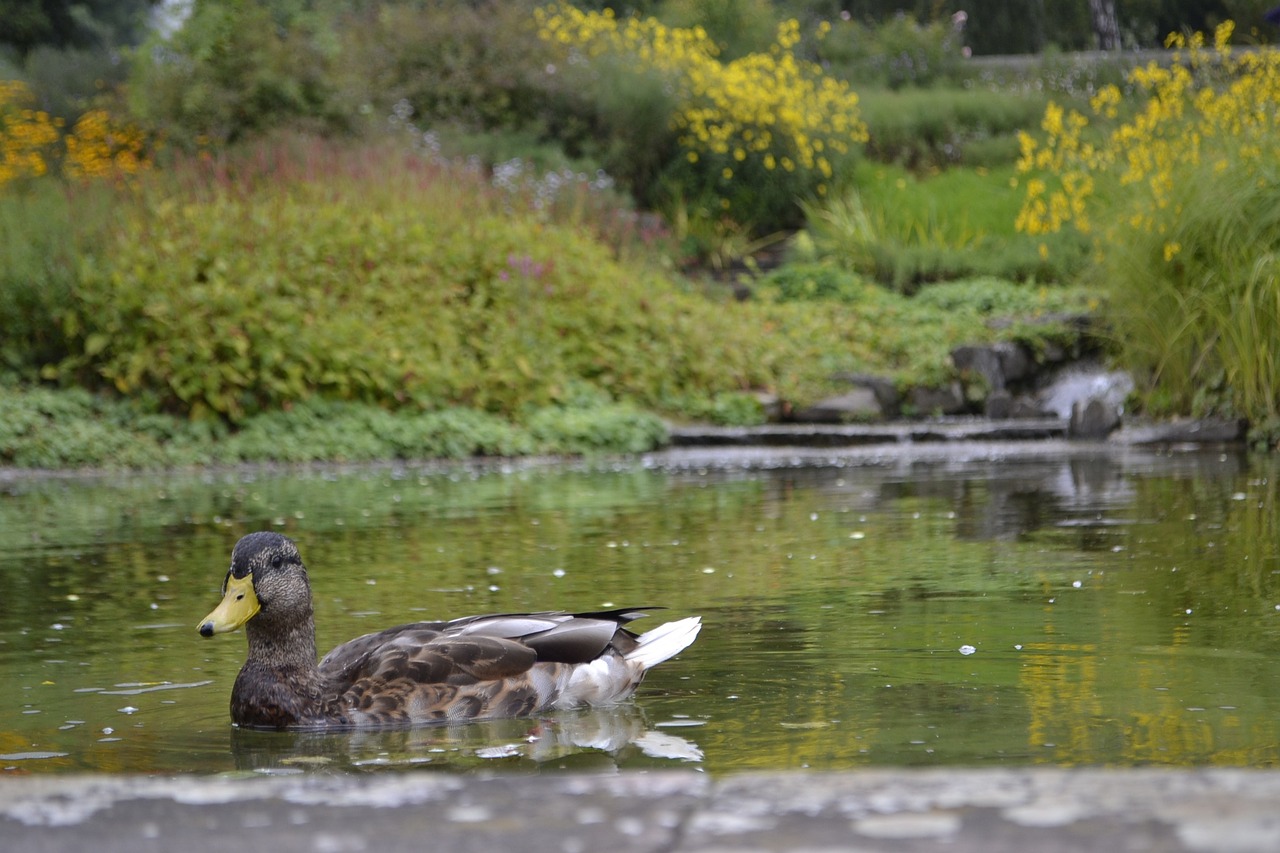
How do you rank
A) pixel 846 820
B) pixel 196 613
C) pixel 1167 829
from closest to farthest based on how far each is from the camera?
pixel 1167 829
pixel 846 820
pixel 196 613

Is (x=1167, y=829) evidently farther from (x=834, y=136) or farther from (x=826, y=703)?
(x=834, y=136)

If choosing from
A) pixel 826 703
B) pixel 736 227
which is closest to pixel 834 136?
pixel 736 227

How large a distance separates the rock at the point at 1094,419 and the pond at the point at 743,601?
95cm

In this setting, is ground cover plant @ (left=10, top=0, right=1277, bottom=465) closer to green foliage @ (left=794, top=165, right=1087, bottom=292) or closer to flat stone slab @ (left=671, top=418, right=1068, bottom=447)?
green foliage @ (left=794, top=165, right=1087, bottom=292)

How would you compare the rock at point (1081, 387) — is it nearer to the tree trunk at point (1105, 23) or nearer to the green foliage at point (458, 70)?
the green foliage at point (458, 70)

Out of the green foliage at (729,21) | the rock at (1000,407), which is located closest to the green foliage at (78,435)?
the rock at (1000,407)

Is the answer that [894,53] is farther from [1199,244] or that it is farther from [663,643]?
[663,643]

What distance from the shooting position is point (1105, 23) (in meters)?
38.7

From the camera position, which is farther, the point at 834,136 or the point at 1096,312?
the point at 834,136

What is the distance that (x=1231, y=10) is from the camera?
35.6 meters

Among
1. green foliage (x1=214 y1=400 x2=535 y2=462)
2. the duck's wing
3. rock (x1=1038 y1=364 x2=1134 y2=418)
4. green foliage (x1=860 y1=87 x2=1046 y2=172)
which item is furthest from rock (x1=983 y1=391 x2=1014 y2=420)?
the duck's wing

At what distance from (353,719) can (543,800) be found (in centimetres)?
219

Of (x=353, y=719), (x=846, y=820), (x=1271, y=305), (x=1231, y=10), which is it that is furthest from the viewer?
(x=1231, y=10)

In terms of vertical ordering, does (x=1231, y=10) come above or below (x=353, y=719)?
above
